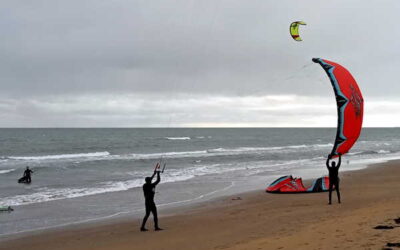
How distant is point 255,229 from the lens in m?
8.81

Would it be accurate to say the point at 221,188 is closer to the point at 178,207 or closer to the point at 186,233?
the point at 178,207

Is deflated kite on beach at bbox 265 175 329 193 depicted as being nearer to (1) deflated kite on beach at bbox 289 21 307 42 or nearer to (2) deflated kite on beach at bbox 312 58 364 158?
(2) deflated kite on beach at bbox 312 58 364 158

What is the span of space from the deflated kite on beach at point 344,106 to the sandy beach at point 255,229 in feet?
5.42

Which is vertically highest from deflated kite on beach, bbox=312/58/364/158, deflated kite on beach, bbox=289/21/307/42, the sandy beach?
deflated kite on beach, bbox=289/21/307/42

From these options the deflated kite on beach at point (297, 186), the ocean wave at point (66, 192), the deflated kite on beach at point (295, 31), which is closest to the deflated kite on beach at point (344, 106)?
the deflated kite on beach at point (295, 31)

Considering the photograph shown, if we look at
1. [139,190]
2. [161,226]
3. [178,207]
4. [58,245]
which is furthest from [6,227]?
[139,190]

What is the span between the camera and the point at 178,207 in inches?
522

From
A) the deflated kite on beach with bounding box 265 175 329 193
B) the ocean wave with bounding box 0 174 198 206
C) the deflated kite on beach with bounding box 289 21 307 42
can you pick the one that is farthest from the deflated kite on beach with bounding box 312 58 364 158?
the ocean wave with bounding box 0 174 198 206

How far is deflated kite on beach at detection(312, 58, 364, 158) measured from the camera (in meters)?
11.8

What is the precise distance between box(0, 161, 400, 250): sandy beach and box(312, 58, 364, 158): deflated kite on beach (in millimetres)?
1653

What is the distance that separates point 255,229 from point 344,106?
480 cm

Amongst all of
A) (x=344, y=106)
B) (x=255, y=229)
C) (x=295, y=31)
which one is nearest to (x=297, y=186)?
(x=344, y=106)

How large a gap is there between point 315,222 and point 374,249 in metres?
2.85

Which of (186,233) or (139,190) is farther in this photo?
(139,190)
